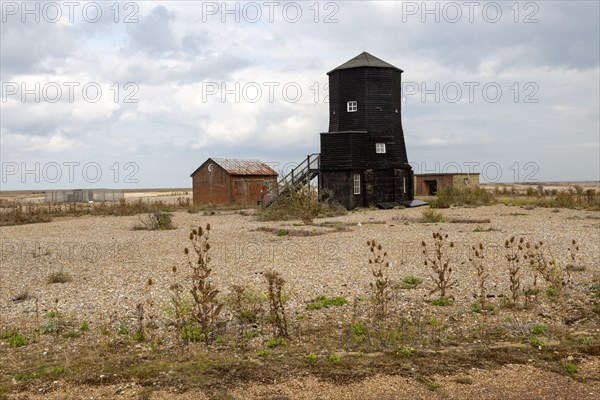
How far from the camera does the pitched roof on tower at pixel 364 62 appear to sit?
38.9 meters

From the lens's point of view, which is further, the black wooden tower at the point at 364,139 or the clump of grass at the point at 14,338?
the black wooden tower at the point at 364,139

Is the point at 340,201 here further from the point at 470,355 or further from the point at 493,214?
the point at 470,355

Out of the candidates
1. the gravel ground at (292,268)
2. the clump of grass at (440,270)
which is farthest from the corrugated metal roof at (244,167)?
the clump of grass at (440,270)

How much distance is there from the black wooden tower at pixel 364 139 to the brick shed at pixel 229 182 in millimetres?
10211

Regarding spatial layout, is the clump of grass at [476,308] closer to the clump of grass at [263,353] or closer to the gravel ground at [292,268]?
the gravel ground at [292,268]

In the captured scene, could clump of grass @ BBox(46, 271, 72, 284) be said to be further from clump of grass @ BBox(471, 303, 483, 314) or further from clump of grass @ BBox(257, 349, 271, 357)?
clump of grass @ BBox(471, 303, 483, 314)

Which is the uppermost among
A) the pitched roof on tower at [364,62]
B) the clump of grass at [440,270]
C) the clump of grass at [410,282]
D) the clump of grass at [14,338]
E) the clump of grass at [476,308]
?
the pitched roof on tower at [364,62]

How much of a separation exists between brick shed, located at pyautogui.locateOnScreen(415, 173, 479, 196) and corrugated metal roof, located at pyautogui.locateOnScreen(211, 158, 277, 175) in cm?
A: 1610

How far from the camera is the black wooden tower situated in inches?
1503

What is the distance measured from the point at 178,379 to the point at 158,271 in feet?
25.6

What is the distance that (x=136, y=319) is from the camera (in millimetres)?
9359

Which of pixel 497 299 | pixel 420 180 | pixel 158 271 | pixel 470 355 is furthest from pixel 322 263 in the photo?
pixel 420 180

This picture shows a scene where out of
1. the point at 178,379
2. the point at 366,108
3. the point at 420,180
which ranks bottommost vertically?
the point at 178,379

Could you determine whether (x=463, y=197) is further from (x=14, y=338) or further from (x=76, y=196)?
(x=76, y=196)
